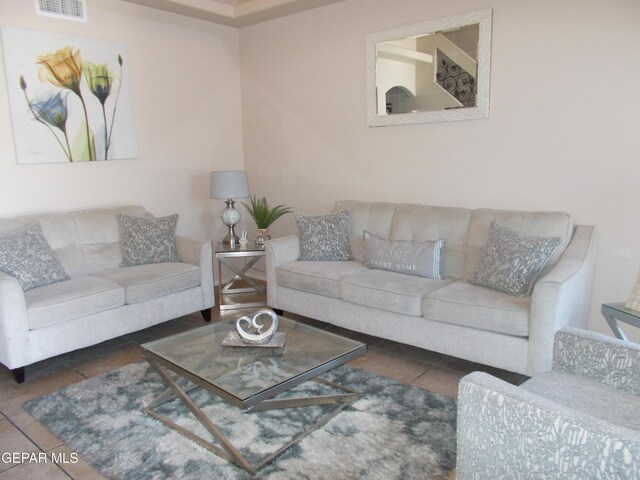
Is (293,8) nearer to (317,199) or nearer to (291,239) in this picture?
(317,199)

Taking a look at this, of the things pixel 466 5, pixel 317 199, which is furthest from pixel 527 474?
pixel 317 199

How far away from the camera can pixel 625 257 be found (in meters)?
3.01

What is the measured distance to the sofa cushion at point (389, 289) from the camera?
3.03m

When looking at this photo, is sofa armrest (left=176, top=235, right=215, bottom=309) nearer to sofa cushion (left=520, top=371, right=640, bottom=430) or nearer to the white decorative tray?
the white decorative tray

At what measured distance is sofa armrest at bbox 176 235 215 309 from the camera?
149 inches

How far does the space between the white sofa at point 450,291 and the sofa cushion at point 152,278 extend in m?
0.60

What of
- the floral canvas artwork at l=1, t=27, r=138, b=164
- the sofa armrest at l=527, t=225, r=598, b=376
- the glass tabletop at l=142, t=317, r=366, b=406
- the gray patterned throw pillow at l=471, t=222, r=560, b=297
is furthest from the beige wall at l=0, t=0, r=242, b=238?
the sofa armrest at l=527, t=225, r=598, b=376

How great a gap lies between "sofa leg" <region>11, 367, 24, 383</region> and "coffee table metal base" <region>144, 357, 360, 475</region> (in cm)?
90

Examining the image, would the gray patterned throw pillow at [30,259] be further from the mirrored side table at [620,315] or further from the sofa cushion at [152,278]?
the mirrored side table at [620,315]

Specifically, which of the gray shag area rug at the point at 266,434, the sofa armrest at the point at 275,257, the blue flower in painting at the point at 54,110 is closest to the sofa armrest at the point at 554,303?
the gray shag area rug at the point at 266,434

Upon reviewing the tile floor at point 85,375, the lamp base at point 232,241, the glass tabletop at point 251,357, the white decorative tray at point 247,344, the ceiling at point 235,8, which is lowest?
the tile floor at point 85,375

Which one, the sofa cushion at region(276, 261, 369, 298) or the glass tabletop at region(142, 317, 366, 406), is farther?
the sofa cushion at region(276, 261, 369, 298)

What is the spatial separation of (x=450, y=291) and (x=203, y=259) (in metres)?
1.84

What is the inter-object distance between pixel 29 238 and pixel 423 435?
269cm
